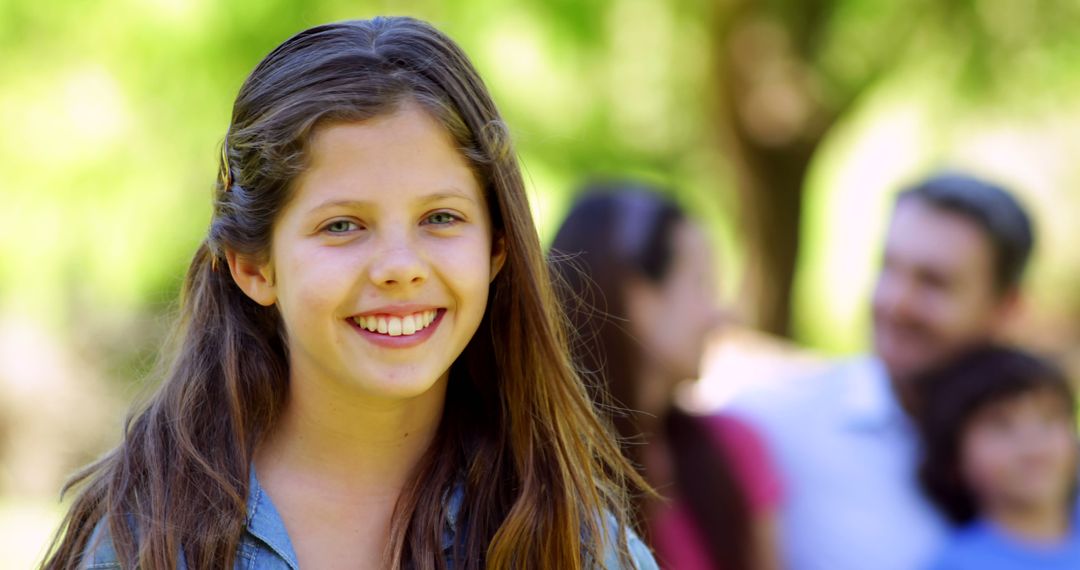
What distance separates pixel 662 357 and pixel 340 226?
1.16 m

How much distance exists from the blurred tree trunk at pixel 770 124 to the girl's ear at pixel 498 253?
5060 millimetres

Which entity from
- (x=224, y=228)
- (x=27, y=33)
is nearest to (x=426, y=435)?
(x=224, y=228)

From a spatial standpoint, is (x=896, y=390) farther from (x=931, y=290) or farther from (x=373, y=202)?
(x=373, y=202)

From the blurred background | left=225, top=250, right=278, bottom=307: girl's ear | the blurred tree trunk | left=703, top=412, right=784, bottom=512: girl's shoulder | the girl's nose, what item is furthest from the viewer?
the blurred tree trunk

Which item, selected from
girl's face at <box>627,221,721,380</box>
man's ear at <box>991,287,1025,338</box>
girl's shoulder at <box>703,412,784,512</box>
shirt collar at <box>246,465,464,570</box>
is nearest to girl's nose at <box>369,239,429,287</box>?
shirt collar at <box>246,465,464,570</box>

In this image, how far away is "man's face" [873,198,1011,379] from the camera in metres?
3.12

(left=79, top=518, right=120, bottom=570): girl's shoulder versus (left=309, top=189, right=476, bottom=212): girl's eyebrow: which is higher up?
(left=309, top=189, right=476, bottom=212): girl's eyebrow

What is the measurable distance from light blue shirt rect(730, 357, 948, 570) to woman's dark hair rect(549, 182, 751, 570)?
0.93ft

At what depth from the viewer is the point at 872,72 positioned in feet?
21.4

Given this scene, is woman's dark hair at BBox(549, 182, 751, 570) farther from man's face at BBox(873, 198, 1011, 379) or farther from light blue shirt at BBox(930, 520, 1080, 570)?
man's face at BBox(873, 198, 1011, 379)

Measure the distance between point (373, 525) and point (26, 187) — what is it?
11.6 feet

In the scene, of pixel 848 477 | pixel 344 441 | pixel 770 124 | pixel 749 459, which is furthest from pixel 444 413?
pixel 770 124

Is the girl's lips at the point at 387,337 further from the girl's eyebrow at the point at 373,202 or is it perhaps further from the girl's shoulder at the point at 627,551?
the girl's shoulder at the point at 627,551

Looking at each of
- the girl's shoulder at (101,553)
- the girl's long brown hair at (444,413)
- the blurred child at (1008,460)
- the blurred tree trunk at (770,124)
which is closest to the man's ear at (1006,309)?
the blurred child at (1008,460)
